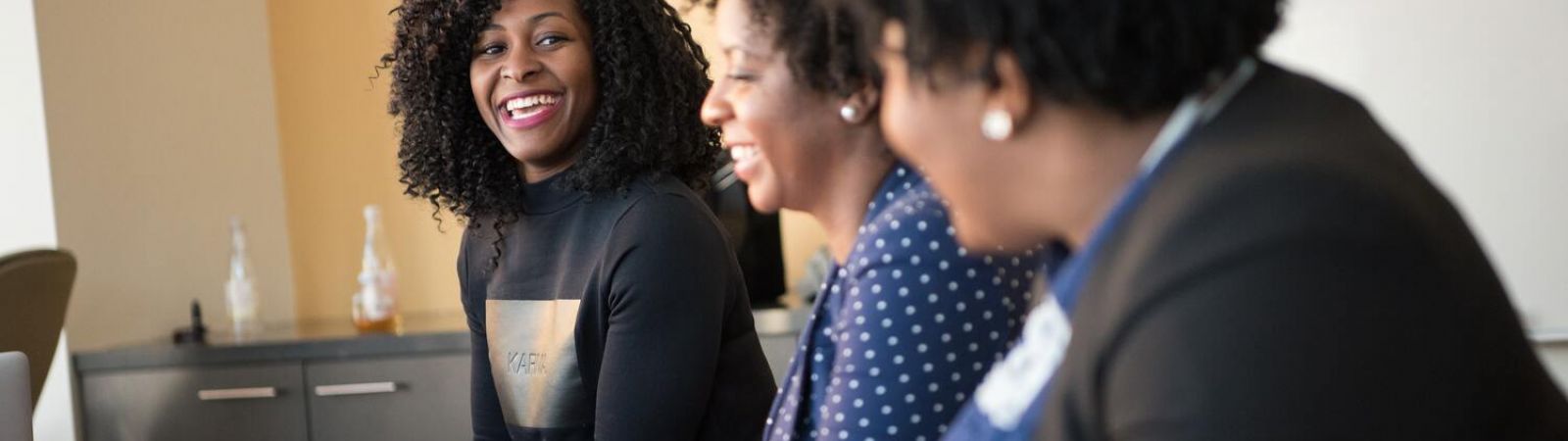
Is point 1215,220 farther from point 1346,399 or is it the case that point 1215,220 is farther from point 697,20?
point 697,20

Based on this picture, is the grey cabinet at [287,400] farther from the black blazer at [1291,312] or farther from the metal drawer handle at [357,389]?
the black blazer at [1291,312]

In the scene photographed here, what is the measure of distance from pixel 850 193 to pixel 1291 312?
63 cm

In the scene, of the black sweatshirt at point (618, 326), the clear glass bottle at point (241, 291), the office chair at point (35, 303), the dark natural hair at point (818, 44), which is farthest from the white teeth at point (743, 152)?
the clear glass bottle at point (241, 291)

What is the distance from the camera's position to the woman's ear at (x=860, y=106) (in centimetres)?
117

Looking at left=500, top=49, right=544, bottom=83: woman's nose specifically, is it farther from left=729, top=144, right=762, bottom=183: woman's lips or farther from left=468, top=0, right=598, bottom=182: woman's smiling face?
left=729, top=144, right=762, bottom=183: woman's lips

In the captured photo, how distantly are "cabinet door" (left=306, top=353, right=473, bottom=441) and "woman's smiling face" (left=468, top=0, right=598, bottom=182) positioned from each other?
1.26 metres

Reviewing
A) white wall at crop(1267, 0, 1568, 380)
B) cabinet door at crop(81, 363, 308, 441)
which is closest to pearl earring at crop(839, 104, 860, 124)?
white wall at crop(1267, 0, 1568, 380)

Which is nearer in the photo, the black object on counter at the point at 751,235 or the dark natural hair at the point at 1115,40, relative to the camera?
the dark natural hair at the point at 1115,40

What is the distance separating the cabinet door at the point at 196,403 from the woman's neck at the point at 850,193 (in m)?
2.23

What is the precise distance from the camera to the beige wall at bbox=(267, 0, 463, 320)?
384 cm

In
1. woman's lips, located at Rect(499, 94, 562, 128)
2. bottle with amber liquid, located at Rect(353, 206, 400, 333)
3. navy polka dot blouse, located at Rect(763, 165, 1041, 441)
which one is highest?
woman's lips, located at Rect(499, 94, 562, 128)

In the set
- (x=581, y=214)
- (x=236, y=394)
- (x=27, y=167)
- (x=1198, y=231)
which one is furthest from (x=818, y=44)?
(x=27, y=167)

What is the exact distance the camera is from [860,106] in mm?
1179

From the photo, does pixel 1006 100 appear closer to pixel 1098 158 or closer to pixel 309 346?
pixel 1098 158
